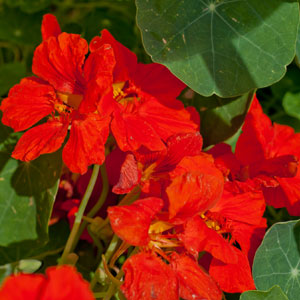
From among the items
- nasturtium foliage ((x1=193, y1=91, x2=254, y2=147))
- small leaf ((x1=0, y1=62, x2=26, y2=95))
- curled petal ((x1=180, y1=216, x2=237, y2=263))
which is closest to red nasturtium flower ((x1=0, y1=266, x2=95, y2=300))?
curled petal ((x1=180, y1=216, x2=237, y2=263))

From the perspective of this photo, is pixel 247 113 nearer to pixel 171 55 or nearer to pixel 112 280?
pixel 171 55

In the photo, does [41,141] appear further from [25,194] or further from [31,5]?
[31,5]

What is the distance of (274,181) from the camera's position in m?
0.92

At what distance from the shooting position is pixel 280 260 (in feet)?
Result: 3.13

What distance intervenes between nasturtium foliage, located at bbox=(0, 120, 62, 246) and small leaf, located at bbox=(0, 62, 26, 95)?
416 millimetres

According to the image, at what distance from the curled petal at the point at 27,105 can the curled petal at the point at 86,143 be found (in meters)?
0.10

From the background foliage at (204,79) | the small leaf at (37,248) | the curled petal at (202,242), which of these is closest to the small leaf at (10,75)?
the background foliage at (204,79)

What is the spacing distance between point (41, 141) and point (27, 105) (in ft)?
0.31

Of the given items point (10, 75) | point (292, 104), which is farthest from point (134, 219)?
Answer: point (10, 75)

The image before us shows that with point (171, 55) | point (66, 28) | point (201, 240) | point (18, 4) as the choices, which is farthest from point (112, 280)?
point (18, 4)

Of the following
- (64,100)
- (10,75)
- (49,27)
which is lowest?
(10,75)

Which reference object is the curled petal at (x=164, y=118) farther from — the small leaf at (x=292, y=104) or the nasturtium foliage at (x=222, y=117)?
the small leaf at (x=292, y=104)

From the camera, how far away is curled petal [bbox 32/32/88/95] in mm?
832

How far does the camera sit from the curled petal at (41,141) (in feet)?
2.61
